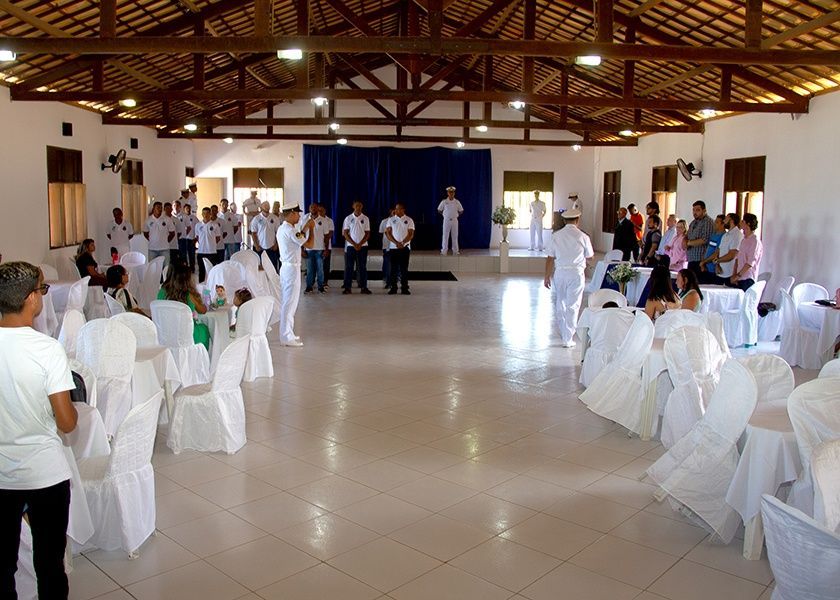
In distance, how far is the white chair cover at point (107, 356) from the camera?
177 inches

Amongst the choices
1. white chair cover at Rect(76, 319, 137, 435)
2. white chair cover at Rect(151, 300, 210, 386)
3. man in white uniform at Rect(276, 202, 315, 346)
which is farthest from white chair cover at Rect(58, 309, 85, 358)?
man in white uniform at Rect(276, 202, 315, 346)

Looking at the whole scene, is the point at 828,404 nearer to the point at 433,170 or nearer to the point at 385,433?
the point at 385,433

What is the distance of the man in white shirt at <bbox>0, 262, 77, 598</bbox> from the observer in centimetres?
245

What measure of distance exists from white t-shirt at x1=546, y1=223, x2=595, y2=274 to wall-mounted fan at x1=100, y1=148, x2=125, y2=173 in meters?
8.85

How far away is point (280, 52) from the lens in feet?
23.1

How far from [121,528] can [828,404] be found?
315 cm

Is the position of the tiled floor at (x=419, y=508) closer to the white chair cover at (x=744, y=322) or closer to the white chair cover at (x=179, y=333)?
the white chair cover at (x=179, y=333)

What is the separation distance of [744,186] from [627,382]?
781 centimetres

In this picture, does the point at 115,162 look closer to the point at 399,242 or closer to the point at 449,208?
the point at 399,242

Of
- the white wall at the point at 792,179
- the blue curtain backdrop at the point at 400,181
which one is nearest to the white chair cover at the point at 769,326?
the white wall at the point at 792,179

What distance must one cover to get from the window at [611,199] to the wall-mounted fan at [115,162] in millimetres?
11007

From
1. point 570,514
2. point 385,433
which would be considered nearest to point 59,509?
point 570,514

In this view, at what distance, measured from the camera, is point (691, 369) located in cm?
445


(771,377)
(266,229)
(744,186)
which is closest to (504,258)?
(266,229)
